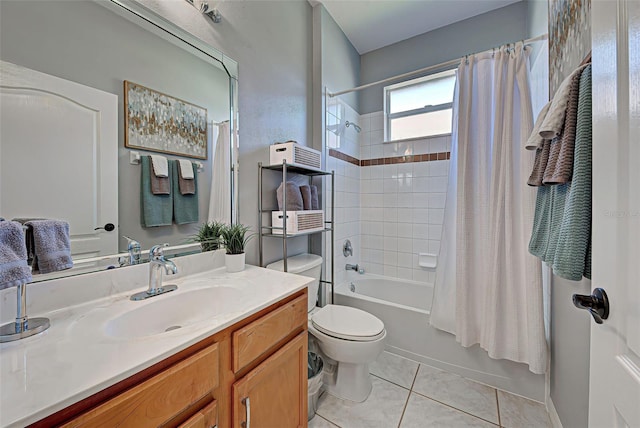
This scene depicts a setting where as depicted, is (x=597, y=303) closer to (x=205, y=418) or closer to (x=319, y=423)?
(x=205, y=418)

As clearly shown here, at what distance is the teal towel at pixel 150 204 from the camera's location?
3.60 feet

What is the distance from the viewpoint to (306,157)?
175cm

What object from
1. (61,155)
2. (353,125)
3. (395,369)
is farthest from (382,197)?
(61,155)

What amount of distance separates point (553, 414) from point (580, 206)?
1.35 metres

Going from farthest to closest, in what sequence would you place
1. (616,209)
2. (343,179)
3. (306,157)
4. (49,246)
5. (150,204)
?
(343,179) < (306,157) < (150,204) < (49,246) < (616,209)

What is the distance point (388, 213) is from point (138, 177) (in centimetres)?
223

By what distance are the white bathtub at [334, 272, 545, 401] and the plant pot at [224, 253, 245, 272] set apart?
114cm

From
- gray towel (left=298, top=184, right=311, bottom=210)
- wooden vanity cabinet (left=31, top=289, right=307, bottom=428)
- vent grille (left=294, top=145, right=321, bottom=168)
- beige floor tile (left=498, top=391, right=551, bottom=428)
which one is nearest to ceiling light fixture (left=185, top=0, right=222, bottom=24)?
vent grille (left=294, top=145, right=321, bottom=168)

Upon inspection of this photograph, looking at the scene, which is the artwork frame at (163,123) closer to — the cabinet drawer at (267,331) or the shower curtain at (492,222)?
the cabinet drawer at (267,331)

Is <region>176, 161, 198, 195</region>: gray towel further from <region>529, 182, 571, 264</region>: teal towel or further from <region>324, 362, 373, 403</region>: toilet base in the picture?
<region>529, 182, 571, 264</region>: teal towel

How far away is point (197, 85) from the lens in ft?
4.31

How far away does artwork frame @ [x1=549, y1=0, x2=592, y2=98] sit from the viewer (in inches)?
36.2

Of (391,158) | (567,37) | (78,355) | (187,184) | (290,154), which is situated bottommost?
(78,355)

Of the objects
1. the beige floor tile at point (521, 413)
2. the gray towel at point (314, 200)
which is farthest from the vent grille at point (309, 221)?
the beige floor tile at point (521, 413)
